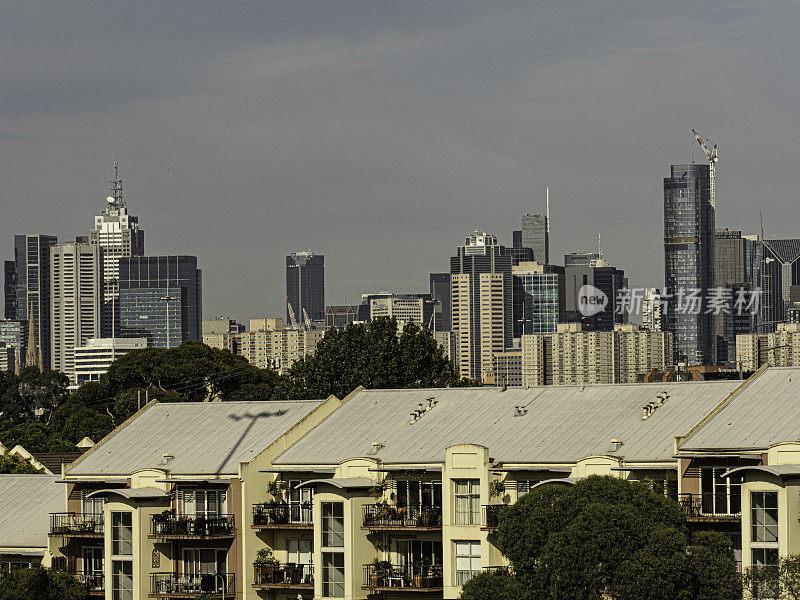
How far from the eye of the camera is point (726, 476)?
72.2 m

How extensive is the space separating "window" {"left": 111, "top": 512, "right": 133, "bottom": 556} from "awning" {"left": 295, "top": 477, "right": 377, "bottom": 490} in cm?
1132

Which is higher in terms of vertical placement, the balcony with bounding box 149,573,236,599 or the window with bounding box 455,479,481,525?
the window with bounding box 455,479,481,525

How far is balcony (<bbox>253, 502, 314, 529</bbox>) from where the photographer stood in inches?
3334

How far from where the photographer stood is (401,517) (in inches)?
3209

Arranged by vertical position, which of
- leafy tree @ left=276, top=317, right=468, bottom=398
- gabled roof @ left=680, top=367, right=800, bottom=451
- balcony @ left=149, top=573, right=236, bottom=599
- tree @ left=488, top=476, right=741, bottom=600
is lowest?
balcony @ left=149, top=573, right=236, bottom=599

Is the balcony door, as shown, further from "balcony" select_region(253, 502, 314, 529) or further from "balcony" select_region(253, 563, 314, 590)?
"balcony" select_region(253, 502, 314, 529)

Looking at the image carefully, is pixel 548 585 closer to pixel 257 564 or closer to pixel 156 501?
pixel 257 564

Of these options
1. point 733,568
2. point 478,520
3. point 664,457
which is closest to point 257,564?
point 478,520

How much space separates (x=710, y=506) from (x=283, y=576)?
2374 cm

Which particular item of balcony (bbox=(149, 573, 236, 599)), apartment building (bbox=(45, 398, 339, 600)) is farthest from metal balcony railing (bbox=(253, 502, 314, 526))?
balcony (bbox=(149, 573, 236, 599))

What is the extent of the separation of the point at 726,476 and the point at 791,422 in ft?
15.0

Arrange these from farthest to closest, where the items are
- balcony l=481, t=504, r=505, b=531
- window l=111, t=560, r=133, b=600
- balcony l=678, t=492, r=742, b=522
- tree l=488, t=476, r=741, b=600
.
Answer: window l=111, t=560, r=133, b=600 → balcony l=481, t=504, r=505, b=531 → balcony l=678, t=492, r=742, b=522 → tree l=488, t=476, r=741, b=600

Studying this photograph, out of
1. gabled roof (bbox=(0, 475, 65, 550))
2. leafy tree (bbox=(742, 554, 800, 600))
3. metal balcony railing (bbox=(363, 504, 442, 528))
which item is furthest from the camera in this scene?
gabled roof (bbox=(0, 475, 65, 550))

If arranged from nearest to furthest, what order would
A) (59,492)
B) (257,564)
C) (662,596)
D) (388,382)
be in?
(662,596), (257,564), (59,492), (388,382)
